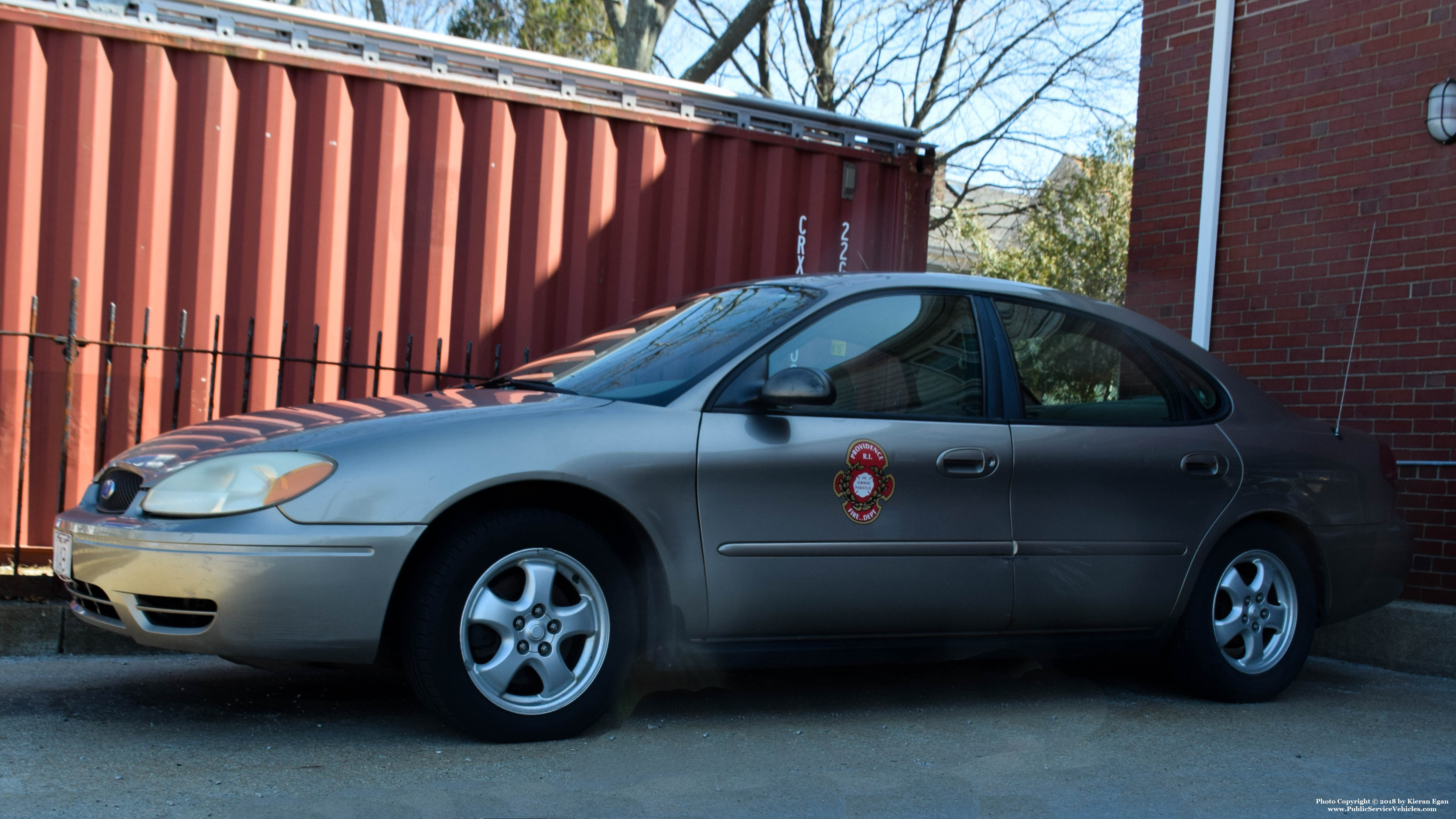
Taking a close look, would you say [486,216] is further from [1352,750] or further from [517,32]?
[517,32]

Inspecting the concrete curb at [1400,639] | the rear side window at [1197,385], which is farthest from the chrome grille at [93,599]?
the concrete curb at [1400,639]

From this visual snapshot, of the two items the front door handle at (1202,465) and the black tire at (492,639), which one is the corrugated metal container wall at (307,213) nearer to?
the black tire at (492,639)

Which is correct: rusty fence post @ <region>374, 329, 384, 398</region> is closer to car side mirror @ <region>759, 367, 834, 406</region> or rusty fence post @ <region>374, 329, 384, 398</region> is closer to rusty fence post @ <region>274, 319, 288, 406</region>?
rusty fence post @ <region>274, 319, 288, 406</region>

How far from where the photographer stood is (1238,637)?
15.2 ft

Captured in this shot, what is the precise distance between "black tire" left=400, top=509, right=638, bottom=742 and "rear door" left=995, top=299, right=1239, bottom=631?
1.38m

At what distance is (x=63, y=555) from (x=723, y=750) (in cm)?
203

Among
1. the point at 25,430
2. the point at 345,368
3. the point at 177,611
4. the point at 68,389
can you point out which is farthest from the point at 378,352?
the point at 177,611

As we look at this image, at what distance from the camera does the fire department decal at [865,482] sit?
3816 mm

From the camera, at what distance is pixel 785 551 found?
3.74 metres

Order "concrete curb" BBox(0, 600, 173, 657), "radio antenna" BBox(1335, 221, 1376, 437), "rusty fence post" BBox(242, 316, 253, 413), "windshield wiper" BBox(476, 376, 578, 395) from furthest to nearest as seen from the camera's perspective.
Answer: "radio antenna" BBox(1335, 221, 1376, 437), "rusty fence post" BBox(242, 316, 253, 413), "concrete curb" BBox(0, 600, 173, 657), "windshield wiper" BBox(476, 376, 578, 395)

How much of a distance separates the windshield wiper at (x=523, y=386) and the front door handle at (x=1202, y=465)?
2182 millimetres

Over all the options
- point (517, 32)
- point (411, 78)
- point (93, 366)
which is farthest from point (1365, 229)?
point (517, 32)

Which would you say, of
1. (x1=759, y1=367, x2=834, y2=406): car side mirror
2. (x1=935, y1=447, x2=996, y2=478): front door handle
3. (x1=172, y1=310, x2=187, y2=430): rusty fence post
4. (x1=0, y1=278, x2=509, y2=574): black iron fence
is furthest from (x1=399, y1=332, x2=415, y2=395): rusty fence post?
(x1=935, y1=447, x2=996, y2=478): front door handle

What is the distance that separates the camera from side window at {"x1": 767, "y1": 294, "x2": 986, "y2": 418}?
397 cm
